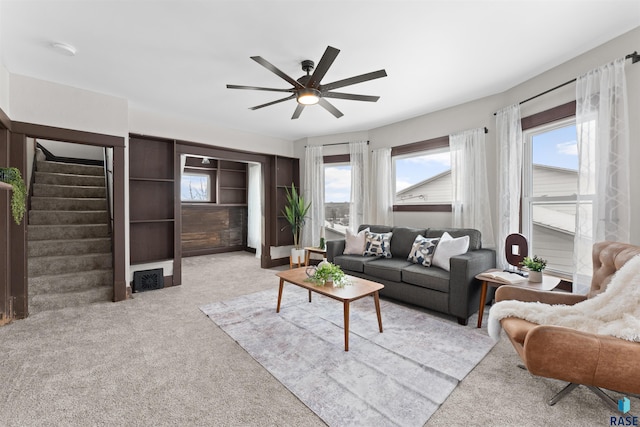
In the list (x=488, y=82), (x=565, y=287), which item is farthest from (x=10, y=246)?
(x=565, y=287)

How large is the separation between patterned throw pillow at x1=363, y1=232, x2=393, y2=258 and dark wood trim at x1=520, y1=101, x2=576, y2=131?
215cm

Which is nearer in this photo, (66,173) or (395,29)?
(395,29)

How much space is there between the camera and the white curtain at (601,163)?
2242 millimetres

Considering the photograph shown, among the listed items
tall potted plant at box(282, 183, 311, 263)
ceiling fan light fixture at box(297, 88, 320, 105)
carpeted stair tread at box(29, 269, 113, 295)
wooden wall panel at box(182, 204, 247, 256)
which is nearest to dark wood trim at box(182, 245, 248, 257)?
wooden wall panel at box(182, 204, 247, 256)

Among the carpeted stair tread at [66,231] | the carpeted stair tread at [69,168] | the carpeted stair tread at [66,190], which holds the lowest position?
the carpeted stair tread at [66,231]

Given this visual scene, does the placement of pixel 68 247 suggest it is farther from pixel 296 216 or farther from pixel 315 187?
pixel 315 187

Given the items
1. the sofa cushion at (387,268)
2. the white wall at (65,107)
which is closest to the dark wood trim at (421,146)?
the sofa cushion at (387,268)

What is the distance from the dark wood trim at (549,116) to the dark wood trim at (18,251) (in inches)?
223

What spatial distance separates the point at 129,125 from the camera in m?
3.97

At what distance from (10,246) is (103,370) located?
2.12 m

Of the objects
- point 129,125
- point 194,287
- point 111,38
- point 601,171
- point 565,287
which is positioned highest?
point 111,38

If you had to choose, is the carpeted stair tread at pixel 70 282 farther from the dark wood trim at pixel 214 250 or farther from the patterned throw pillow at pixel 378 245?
the patterned throw pillow at pixel 378 245

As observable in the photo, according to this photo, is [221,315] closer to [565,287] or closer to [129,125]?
[129,125]

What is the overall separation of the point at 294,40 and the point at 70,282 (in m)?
3.97
